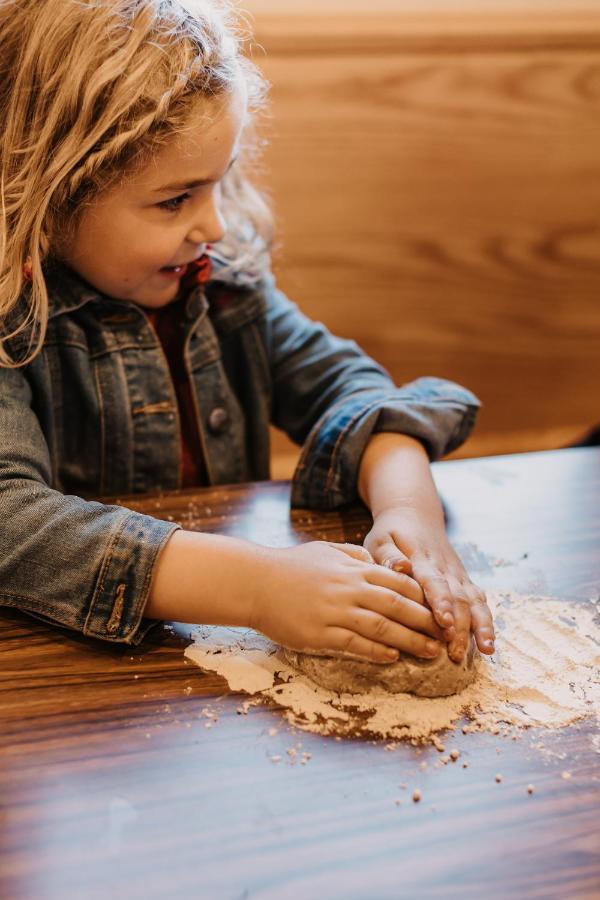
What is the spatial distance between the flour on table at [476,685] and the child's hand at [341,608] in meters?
0.03

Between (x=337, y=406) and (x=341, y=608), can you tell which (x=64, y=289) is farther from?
(x=341, y=608)

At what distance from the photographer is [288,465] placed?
6.01 feet

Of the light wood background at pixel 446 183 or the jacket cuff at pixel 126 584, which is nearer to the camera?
the jacket cuff at pixel 126 584

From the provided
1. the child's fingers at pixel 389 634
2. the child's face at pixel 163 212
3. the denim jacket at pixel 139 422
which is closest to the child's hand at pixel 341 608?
the child's fingers at pixel 389 634

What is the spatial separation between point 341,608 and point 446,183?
1082 mm

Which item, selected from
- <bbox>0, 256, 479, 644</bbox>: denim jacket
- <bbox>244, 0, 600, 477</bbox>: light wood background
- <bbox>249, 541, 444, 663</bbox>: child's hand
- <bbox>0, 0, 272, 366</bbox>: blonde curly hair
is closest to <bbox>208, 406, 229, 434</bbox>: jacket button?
<bbox>0, 256, 479, 644</bbox>: denim jacket

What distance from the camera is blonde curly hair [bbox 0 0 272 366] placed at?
812 mm

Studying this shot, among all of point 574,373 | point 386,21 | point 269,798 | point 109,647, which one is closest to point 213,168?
point 109,647

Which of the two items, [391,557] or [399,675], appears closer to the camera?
[399,675]

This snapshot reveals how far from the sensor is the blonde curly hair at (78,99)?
0.81 m

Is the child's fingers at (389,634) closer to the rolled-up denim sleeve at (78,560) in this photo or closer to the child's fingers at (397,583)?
the child's fingers at (397,583)

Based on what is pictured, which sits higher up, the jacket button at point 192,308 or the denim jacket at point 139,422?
the jacket button at point 192,308

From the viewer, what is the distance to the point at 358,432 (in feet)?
3.18

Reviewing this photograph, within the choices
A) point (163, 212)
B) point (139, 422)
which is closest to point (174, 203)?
point (163, 212)
